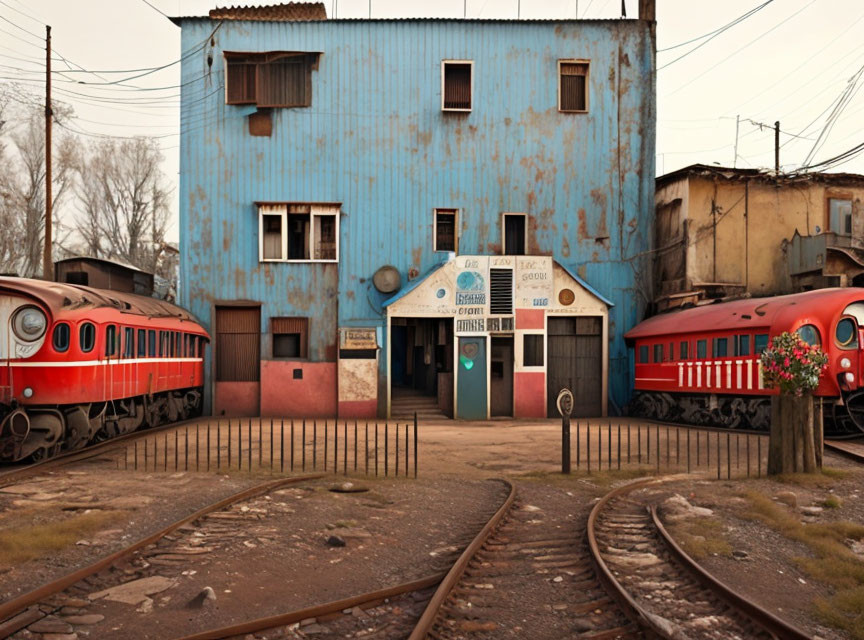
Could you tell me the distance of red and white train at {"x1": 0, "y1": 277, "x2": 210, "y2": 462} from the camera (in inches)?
492

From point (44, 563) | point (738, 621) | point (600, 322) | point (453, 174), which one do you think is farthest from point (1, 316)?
point (600, 322)

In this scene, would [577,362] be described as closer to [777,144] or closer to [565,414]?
[565,414]

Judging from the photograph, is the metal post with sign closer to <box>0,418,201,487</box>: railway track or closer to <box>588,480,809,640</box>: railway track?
<box>588,480,809,640</box>: railway track

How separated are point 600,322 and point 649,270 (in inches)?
115

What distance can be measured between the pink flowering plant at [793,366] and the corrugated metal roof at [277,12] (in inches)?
746

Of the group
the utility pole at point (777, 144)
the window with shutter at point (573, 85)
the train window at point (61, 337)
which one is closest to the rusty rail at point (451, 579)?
the train window at point (61, 337)

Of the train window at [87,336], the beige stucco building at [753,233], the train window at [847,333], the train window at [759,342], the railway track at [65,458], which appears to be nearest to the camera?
the railway track at [65,458]

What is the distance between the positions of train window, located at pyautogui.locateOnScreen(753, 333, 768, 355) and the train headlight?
600 inches

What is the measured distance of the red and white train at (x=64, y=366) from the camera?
41.0ft

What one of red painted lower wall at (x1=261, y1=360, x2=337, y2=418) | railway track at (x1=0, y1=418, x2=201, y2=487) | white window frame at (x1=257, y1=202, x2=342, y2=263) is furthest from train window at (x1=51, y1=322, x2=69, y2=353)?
white window frame at (x1=257, y1=202, x2=342, y2=263)

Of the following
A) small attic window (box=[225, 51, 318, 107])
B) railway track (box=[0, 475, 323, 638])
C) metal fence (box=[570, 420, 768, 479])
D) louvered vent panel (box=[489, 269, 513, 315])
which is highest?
small attic window (box=[225, 51, 318, 107])

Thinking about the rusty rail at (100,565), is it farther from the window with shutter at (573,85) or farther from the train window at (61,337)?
the window with shutter at (573,85)

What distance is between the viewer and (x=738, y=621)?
524 cm

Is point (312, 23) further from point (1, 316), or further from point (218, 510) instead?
point (218, 510)
